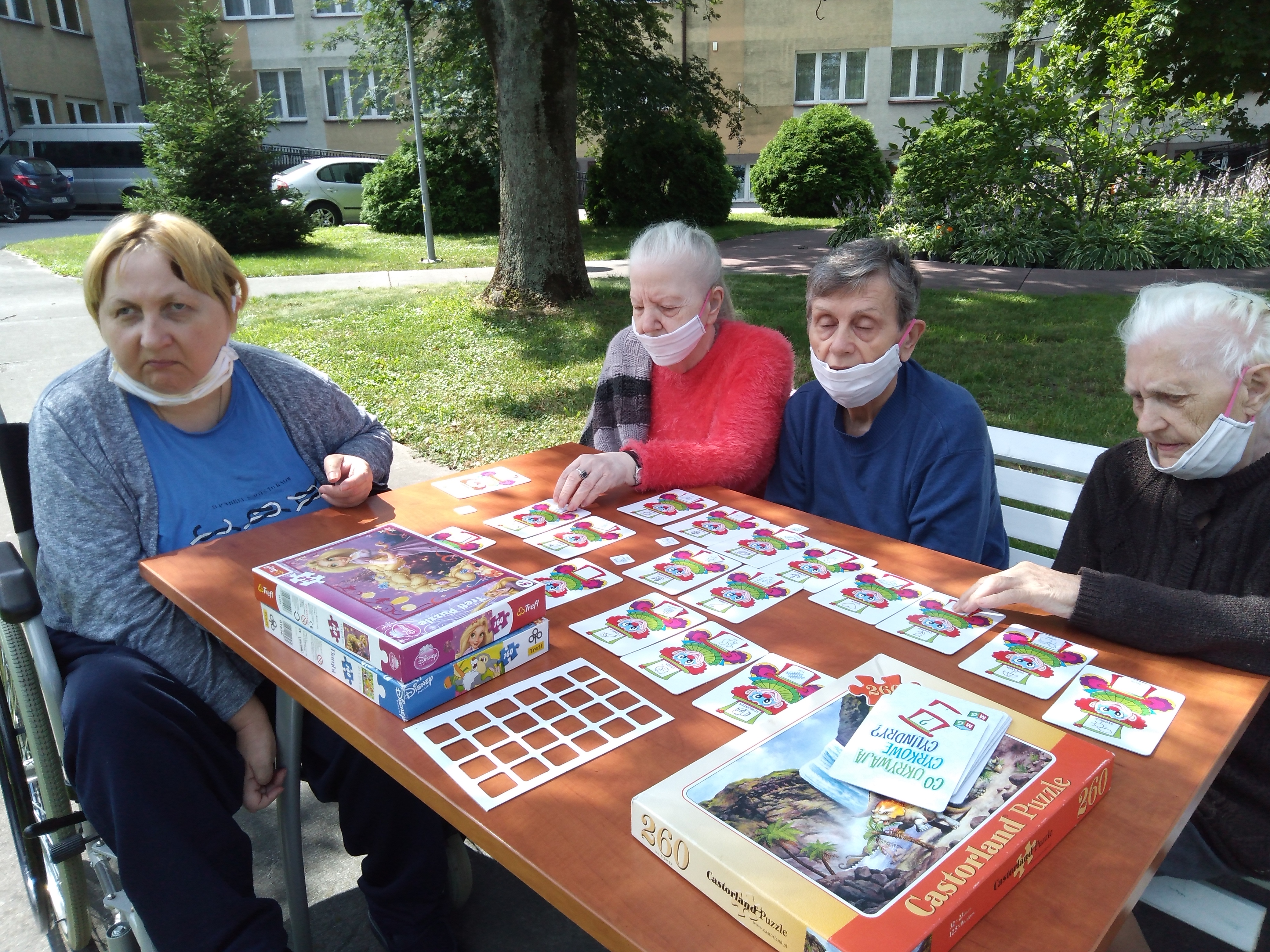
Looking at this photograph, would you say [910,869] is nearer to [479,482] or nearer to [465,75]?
[479,482]

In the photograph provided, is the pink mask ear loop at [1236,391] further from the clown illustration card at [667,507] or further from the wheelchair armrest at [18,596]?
the wheelchair armrest at [18,596]

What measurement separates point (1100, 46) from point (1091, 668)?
44.3ft

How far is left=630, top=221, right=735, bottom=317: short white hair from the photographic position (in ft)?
8.87

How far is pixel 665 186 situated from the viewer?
698 inches

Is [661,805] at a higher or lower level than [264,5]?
lower

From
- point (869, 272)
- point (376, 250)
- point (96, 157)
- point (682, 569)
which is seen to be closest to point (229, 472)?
point (682, 569)

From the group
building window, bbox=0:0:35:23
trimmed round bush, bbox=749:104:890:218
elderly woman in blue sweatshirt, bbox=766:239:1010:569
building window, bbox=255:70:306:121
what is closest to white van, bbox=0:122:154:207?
building window, bbox=0:0:35:23

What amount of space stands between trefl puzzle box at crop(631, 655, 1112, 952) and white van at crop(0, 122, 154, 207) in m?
24.5

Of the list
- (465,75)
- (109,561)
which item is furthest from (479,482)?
(465,75)

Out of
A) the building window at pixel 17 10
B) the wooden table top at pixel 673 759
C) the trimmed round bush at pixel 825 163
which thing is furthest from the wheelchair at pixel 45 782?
the building window at pixel 17 10

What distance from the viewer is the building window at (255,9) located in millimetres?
29188

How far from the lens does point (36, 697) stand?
1894 millimetres

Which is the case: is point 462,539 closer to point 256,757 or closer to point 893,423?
point 256,757

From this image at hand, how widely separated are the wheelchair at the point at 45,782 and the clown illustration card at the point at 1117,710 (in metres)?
1.49
